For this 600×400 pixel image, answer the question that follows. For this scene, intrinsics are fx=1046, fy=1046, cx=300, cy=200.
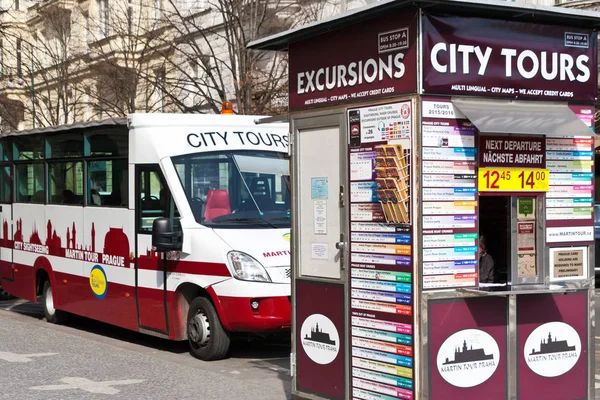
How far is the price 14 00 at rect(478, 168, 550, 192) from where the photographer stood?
7.16 m

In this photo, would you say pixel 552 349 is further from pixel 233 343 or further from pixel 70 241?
pixel 70 241

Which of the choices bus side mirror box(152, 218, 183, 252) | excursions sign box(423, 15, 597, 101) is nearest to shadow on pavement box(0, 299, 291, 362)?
bus side mirror box(152, 218, 183, 252)

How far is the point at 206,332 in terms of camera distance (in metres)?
11.0

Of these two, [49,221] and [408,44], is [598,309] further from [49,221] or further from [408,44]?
[408,44]

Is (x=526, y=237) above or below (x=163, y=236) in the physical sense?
above

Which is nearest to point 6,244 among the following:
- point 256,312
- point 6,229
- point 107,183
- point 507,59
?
point 6,229

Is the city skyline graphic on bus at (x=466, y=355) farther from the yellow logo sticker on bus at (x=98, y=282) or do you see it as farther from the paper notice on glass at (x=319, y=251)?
the yellow logo sticker on bus at (x=98, y=282)

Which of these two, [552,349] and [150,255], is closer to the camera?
[552,349]

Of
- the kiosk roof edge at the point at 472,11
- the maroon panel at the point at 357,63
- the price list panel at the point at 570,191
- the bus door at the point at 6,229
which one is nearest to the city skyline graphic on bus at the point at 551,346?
the price list panel at the point at 570,191

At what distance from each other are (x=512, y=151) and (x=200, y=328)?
480 centimetres

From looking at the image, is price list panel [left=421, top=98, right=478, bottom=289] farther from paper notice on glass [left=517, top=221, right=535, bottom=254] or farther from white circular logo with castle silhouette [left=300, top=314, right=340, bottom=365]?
white circular logo with castle silhouette [left=300, top=314, right=340, bottom=365]

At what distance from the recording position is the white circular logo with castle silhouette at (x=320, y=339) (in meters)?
7.75

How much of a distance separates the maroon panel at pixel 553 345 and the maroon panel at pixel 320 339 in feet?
4.27

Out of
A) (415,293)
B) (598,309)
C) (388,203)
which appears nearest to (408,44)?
(388,203)
